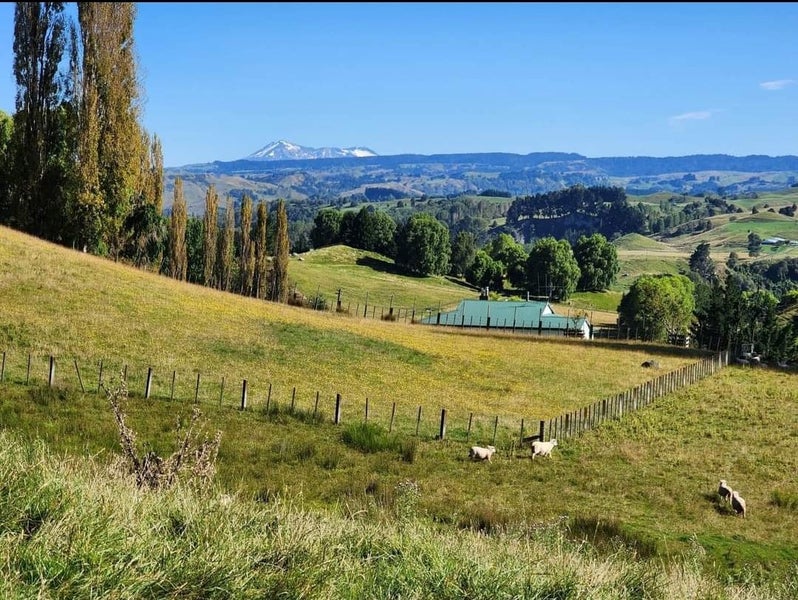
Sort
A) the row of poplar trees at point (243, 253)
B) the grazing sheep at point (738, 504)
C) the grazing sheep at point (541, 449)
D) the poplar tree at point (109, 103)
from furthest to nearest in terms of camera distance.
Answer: the row of poplar trees at point (243, 253), the poplar tree at point (109, 103), the grazing sheep at point (541, 449), the grazing sheep at point (738, 504)

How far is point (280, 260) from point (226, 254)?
646cm

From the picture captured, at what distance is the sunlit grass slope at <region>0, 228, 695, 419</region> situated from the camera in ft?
115

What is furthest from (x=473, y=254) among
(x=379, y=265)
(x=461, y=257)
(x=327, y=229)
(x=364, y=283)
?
(x=364, y=283)

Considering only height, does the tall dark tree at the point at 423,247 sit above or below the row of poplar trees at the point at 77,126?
below

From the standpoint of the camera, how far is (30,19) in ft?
179

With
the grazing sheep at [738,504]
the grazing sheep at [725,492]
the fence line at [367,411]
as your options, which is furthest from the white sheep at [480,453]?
the grazing sheep at [738,504]

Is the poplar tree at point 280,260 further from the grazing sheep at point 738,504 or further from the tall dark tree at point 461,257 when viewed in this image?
the tall dark tree at point 461,257

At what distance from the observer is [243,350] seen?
4084cm

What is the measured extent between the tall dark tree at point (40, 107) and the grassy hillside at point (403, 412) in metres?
8.37

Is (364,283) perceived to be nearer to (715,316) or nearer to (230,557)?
(715,316)

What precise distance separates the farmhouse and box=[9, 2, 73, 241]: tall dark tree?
45824 mm

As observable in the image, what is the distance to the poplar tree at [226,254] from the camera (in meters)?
85.8

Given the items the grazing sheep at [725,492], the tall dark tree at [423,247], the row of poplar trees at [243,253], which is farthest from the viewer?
the tall dark tree at [423,247]

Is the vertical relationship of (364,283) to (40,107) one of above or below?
below
